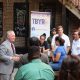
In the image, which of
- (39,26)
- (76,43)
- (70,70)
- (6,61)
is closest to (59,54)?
(76,43)

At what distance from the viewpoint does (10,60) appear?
8.55m

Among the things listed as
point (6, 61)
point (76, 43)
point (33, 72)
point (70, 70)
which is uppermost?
point (70, 70)

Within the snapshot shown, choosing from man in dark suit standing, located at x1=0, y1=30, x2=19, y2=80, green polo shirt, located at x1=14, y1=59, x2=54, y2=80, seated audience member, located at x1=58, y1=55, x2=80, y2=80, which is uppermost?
seated audience member, located at x1=58, y1=55, x2=80, y2=80

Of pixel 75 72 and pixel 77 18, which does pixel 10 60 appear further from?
pixel 77 18

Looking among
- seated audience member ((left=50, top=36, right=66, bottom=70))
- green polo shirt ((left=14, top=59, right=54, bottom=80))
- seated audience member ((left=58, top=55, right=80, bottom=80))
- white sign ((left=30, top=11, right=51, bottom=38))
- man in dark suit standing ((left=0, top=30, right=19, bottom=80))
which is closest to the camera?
seated audience member ((left=58, top=55, right=80, bottom=80))

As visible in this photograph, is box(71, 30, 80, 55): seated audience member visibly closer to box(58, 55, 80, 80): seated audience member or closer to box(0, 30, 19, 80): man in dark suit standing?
box(0, 30, 19, 80): man in dark suit standing

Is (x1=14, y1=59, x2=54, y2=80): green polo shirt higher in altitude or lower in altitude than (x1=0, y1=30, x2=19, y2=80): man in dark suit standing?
higher

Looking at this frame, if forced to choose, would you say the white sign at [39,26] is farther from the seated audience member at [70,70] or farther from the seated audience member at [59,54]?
the seated audience member at [70,70]

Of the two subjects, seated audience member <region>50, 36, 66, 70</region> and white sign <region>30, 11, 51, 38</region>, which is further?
white sign <region>30, 11, 51, 38</region>

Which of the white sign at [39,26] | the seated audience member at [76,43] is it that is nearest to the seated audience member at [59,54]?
the seated audience member at [76,43]

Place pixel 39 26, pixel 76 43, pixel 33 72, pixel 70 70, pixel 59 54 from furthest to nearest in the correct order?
pixel 39 26, pixel 76 43, pixel 59 54, pixel 33 72, pixel 70 70

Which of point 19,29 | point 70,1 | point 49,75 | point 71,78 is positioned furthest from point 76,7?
point 71,78

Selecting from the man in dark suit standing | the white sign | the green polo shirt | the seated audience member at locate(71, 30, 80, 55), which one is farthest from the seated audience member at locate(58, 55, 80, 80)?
the white sign

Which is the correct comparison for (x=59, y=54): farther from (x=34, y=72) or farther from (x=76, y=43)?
(x=34, y=72)
